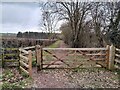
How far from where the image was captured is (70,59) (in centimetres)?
429

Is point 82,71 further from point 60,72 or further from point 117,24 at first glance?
point 117,24

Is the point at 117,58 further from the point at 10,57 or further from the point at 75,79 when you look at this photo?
the point at 10,57

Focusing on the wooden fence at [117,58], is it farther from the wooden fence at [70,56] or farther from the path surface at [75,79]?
the path surface at [75,79]

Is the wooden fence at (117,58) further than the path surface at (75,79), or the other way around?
the wooden fence at (117,58)

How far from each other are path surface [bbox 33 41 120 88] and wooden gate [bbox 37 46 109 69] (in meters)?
0.20

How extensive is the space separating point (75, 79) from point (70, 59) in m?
0.99

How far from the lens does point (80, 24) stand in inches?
262

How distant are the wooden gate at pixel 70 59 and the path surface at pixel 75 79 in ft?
0.65

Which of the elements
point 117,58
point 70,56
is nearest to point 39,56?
point 70,56

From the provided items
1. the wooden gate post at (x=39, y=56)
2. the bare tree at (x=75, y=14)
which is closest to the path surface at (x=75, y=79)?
the wooden gate post at (x=39, y=56)

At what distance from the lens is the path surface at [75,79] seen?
9.67ft

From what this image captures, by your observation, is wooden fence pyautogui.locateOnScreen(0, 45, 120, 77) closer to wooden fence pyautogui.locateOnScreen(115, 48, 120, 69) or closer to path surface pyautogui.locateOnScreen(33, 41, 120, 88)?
wooden fence pyautogui.locateOnScreen(115, 48, 120, 69)

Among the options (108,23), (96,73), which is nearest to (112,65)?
(96,73)

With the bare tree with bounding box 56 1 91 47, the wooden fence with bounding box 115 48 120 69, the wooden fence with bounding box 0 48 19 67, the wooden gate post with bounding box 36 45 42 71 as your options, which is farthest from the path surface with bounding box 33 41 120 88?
the bare tree with bounding box 56 1 91 47
